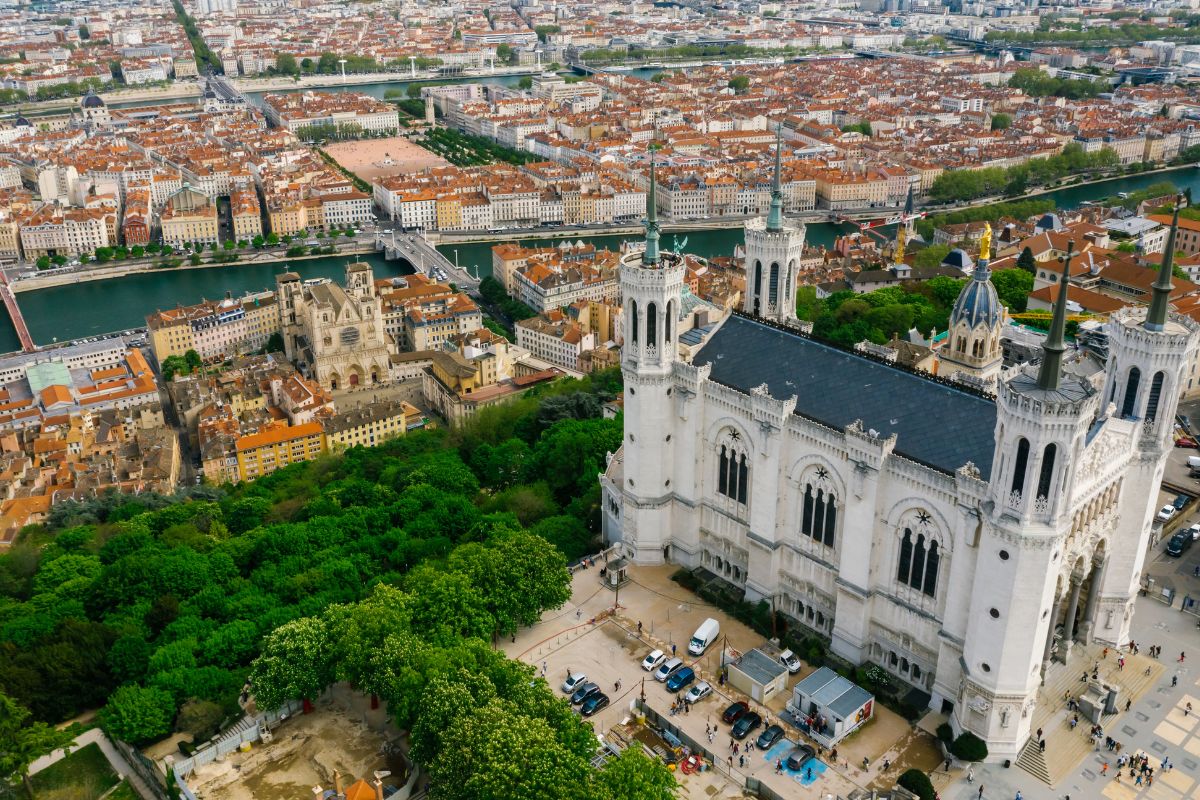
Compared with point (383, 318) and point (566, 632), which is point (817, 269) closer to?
point (383, 318)

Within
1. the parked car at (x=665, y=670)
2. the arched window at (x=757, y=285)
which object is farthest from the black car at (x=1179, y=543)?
the parked car at (x=665, y=670)

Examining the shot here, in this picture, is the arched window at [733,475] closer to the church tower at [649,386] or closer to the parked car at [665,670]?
the church tower at [649,386]

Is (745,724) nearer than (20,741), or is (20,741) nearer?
(20,741)

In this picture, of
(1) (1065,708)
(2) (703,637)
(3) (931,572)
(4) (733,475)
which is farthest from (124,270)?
(1) (1065,708)

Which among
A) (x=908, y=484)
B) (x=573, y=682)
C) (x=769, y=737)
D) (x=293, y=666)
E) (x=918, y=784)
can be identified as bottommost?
(x=769, y=737)

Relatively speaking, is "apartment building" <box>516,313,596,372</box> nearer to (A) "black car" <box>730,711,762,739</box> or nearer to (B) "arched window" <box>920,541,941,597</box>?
(A) "black car" <box>730,711,762,739</box>

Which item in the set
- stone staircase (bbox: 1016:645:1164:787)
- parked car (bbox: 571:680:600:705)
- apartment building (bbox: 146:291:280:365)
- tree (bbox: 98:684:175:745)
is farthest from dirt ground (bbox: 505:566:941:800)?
apartment building (bbox: 146:291:280:365)

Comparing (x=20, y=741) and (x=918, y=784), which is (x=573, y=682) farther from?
(x=20, y=741)
